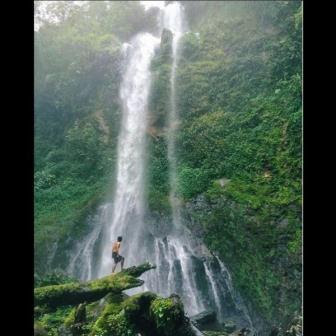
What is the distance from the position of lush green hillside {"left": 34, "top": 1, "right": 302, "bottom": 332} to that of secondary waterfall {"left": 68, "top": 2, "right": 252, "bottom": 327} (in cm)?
28

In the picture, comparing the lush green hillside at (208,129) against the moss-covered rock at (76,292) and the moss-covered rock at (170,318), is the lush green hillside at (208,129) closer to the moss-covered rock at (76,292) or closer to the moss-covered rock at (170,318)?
the moss-covered rock at (170,318)

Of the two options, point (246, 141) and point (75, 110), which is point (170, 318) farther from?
point (75, 110)

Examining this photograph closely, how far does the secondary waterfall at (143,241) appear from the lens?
930 centimetres

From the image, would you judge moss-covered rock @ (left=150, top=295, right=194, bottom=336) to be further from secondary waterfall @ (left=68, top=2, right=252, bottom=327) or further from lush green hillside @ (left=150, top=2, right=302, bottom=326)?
lush green hillside @ (left=150, top=2, right=302, bottom=326)

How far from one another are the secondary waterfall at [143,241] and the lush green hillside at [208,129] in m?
0.28

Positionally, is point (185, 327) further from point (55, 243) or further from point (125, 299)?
point (55, 243)

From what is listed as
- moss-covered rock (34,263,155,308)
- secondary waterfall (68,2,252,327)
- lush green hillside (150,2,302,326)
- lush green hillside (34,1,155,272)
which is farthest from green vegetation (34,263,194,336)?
lush green hillside (34,1,155,272)

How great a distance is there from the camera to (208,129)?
1221 cm

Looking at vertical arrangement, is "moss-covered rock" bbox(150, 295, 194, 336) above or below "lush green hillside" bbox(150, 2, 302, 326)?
below

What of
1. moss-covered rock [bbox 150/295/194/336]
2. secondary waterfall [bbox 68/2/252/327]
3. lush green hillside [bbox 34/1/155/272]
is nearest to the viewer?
moss-covered rock [bbox 150/295/194/336]

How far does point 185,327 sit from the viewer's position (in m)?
6.59

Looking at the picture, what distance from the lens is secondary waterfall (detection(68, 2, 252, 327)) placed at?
930 centimetres
